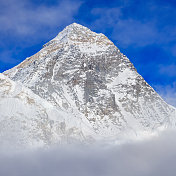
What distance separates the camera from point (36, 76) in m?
192

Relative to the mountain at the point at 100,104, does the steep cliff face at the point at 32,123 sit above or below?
below

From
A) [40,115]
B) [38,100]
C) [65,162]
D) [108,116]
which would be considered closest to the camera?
[65,162]

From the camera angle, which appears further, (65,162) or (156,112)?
(156,112)

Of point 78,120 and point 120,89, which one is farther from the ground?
point 120,89

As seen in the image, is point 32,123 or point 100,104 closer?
point 32,123

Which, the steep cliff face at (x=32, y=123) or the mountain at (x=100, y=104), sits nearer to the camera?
the steep cliff face at (x=32, y=123)

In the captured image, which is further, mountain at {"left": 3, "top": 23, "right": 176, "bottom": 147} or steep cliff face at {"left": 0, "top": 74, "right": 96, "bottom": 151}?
mountain at {"left": 3, "top": 23, "right": 176, "bottom": 147}

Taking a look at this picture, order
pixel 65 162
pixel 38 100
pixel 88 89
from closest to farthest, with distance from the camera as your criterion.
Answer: pixel 65 162
pixel 38 100
pixel 88 89

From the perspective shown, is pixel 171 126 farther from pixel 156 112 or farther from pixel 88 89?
pixel 88 89

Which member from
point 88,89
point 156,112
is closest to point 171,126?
point 156,112

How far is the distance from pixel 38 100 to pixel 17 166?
153 ft

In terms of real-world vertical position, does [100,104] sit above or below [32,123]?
above

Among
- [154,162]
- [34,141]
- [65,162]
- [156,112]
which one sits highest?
[156,112]

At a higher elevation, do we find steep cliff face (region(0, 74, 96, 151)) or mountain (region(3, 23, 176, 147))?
mountain (region(3, 23, 176, 147))
